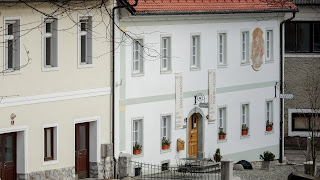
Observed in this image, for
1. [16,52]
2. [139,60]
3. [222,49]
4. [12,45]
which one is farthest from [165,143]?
[12,45]

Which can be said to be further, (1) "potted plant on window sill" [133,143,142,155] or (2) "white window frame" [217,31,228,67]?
(2) "white window frame" [217,31,228,67]

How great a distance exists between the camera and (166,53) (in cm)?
4597

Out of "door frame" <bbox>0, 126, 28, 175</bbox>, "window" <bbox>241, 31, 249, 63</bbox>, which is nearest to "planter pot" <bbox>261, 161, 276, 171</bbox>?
"window" <bbox>241, 31, 249, 63</bbox>

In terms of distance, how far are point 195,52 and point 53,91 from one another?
9001mm

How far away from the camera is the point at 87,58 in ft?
137

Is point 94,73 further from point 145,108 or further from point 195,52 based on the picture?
point 195,52

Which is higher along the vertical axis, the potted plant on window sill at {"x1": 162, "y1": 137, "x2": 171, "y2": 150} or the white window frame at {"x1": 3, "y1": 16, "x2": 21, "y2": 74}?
the white window frame at {"x1": 3, "y1": 16, "x2": 21, "y2": 74}

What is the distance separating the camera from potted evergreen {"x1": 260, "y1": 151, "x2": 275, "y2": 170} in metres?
50.4

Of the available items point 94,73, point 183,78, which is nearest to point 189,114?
point 183,78

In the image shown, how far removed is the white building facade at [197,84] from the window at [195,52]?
0.11ft

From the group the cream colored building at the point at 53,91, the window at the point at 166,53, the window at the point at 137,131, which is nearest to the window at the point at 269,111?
the window at the point at 166,53

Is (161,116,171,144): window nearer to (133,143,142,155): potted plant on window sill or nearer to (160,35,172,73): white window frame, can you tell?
(160,35,172,73): white window frame

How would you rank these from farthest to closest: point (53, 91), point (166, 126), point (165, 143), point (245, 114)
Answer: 1. point (245, 114)
2. point (166, 126)
3. point (165, 143)
4. point (53, 91)

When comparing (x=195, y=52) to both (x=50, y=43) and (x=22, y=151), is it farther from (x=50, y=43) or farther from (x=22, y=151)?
(x=22, y=151)
